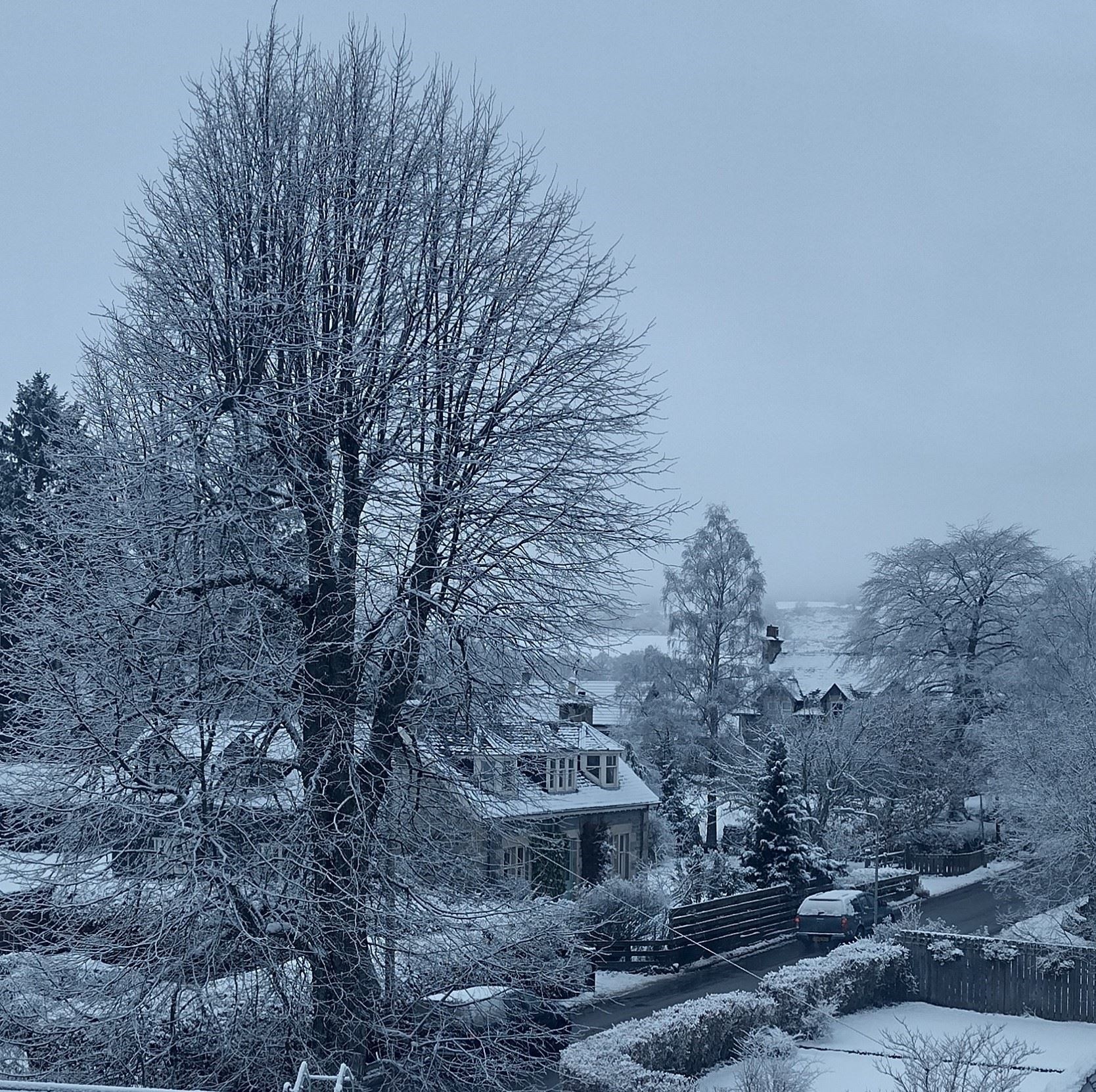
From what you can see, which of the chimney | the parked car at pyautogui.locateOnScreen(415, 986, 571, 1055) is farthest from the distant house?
the parked car at pyautogui.locateOnScreen(415, 986, 571, 1055)

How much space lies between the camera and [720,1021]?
53.2ft

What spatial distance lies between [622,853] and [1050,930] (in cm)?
1347

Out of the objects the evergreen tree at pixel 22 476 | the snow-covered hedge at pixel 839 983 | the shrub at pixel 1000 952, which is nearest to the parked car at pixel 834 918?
the snow-covered hedge at pixel 839 983

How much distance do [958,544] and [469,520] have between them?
41.5m

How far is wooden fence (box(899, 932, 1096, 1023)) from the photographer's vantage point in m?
20.4

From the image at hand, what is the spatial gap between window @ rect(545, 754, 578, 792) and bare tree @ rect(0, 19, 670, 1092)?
21354mm

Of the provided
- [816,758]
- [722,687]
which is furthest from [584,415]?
[722,687]

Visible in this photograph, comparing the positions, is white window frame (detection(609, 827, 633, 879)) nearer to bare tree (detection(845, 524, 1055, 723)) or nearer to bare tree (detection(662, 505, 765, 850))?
bare tree (detection(662, 505, 765, 850))

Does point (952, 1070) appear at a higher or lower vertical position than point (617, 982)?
Result: higher

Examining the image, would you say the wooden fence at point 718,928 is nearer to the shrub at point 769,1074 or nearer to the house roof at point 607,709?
the house roof at point 607,709

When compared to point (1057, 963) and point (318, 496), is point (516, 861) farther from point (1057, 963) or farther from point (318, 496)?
point (318, 496)

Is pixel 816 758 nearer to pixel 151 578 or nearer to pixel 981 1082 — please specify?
pixel 981 1082

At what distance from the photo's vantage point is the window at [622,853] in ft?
104

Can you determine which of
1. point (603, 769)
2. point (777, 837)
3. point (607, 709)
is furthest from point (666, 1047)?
point (607, 709)
